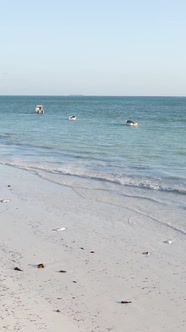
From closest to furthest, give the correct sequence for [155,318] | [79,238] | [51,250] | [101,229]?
[155,318] → [51,250] → [79,238] → [101,229]

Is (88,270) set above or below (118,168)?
below

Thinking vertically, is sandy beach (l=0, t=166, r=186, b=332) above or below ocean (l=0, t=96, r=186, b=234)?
below

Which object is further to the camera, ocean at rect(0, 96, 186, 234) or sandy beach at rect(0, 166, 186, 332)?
ocean at rect(0, 96, 186, 234)

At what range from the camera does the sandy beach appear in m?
7.22

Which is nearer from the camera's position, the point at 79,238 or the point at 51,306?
the point at 51,306

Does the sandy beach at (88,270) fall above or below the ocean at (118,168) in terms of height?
below

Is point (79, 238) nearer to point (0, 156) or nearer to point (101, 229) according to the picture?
point (101, 229)

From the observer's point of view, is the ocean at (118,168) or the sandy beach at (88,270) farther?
the ocean at (118,168)

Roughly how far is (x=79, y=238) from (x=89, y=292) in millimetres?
3049

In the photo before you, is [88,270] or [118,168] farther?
[118,168]

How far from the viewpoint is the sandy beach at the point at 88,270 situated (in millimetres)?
7223

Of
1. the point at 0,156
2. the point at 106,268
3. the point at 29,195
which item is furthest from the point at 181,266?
the point at 0,156

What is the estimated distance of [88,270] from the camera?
9133mm

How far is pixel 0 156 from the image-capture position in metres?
26.7
